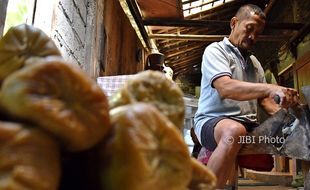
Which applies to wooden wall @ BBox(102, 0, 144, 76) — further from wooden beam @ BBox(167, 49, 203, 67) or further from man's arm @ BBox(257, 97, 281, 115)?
wooden beam @ BBox(167, 49, 203, 67)

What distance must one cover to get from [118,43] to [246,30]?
1.85m

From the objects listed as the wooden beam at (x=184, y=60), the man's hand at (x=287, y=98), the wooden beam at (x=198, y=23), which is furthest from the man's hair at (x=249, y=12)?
the wooden beam at (x=184, y=60)

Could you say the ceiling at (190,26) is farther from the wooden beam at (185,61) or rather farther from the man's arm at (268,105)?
the man's arm at (268,105)

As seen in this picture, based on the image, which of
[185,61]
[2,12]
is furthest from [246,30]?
[185,61]

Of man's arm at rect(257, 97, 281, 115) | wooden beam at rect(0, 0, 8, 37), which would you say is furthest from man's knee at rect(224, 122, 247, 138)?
wooden beam at rect(0, 0, 8, 37)

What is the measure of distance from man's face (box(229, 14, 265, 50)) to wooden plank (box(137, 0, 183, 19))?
171 cm

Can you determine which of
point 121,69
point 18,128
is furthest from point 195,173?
point 121,69

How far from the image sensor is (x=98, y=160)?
289 millimetres

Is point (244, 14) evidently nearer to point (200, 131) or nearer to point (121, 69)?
point (200, 131)

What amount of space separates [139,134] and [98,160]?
0.14 ft

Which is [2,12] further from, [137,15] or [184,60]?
[184,60]

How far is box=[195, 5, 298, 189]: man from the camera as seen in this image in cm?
172

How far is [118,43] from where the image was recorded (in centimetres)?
372

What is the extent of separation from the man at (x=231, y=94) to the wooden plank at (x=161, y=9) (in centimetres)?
172
